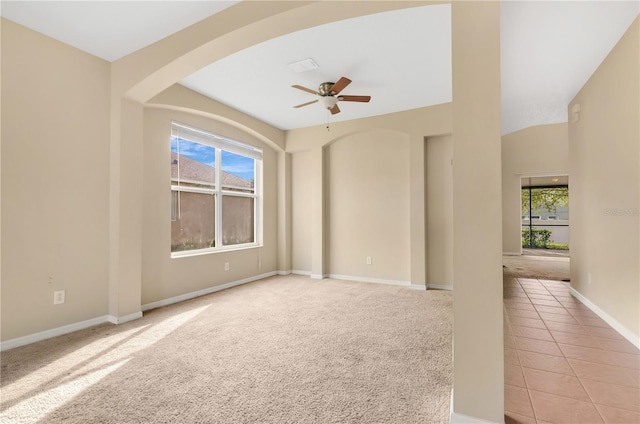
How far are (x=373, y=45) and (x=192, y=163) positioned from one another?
9.46 ft

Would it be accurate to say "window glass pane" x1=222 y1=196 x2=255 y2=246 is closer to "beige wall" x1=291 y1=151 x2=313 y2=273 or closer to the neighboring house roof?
the neighboring house roof

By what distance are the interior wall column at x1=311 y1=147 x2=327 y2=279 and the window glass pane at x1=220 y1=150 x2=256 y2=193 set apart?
1169mm

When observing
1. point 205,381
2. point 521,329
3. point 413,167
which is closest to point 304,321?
point 205,381

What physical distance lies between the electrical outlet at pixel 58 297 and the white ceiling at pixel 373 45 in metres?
2.39

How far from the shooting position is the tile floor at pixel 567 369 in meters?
1.59

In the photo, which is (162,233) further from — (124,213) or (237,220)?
(237,220)

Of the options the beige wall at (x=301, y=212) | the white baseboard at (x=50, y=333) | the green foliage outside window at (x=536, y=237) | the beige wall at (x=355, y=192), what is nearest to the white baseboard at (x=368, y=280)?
the beige wall at (x=355, y=192)

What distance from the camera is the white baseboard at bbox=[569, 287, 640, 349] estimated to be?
2.42 metres

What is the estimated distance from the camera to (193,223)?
13.5 ft

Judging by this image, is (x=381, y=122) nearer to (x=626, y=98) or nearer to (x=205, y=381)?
(x=626, y=98)

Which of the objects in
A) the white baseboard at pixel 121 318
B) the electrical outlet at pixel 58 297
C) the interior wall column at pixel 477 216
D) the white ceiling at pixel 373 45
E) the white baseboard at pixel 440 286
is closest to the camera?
the interior wall column at pixel 477 216

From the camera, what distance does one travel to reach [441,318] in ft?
10.0

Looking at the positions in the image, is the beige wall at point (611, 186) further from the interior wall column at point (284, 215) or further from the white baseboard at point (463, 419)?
the interior wall column at point (284, 215)

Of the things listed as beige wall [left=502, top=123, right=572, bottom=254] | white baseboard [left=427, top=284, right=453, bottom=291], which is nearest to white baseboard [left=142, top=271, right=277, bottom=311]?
white baseboard [left=427, top=284, right=453, bottom=291]
